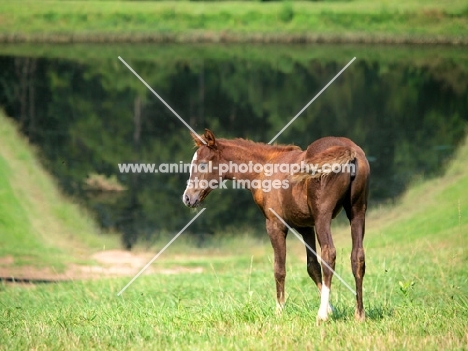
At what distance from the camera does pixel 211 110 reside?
4119 cm

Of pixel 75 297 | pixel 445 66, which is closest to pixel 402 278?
pixel 75 297

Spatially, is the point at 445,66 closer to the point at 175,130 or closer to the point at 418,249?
the point at 175,130

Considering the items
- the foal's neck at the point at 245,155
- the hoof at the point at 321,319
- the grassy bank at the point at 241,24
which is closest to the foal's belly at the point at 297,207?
the foal's neck at the point at 245,155

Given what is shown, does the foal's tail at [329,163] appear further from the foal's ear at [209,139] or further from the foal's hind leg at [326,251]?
the foal's ear at [209,139]

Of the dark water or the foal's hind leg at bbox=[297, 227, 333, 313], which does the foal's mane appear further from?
the dark water

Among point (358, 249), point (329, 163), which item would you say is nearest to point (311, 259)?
point (358, 249)

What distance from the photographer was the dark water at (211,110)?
2605cm

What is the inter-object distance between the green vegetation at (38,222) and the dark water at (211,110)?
965 millimetres

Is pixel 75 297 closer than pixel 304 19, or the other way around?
pixel 75 297

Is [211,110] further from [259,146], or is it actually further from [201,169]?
[201,169]

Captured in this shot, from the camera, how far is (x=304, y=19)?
64.4 meters

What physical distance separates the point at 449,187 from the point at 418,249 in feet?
21.4

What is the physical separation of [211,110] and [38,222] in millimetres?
20877

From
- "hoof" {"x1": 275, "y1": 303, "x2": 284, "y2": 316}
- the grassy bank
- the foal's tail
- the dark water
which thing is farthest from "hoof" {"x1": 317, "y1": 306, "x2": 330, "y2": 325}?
the grassy bank
